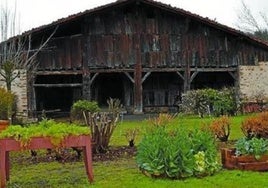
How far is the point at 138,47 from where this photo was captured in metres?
29.1

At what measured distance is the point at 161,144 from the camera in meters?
9.26

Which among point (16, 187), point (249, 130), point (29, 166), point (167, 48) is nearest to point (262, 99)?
point (167, 48)

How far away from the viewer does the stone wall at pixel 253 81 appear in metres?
30.7

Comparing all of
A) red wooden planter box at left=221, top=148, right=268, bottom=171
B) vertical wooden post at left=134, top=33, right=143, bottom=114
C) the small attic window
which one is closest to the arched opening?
vertical wooden post at left=134, top=33, right=143, bottom=114

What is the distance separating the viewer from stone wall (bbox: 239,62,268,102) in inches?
1208

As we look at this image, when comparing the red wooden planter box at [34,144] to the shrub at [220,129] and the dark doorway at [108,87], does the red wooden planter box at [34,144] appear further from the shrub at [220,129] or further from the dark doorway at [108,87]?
the dark doorway at [108,87]

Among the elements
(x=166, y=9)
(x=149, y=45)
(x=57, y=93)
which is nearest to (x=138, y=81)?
(x=149, y=45)

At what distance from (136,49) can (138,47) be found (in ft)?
0.52

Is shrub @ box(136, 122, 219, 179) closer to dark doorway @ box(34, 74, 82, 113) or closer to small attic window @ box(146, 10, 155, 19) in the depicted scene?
small attic window @ box(146, 10, 155, 19)

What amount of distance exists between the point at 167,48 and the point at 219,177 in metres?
20.5

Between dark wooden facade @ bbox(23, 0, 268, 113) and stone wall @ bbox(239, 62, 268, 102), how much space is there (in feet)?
1.36

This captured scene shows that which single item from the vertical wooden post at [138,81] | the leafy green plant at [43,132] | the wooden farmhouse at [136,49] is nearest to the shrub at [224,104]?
the wooden farmhouse at [136,49]

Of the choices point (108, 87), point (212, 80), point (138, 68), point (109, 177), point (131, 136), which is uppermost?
point (138, 68)

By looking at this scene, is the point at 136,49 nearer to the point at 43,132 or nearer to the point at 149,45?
the point at 149,45
